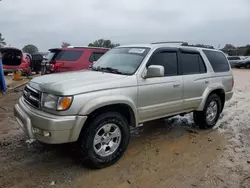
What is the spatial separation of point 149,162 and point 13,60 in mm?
12787

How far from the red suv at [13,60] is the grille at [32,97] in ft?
37.3

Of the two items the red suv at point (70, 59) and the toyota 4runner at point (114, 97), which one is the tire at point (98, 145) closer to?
the toyota 4runner at point (114, 97)

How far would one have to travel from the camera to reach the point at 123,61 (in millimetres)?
4492

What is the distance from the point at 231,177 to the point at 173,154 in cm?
101

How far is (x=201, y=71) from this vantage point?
17.4ft

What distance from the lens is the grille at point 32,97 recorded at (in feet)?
11.7

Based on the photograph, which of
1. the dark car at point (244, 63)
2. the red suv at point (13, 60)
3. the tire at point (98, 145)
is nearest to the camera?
the tire at point (98, 145)

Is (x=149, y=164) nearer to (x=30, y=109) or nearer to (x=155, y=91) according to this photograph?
(x=155, y=91)

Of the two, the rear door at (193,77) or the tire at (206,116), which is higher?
the rear door at (193,77)

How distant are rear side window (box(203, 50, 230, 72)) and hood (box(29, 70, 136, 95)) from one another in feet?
8.53

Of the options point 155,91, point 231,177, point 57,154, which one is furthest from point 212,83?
point 57,154

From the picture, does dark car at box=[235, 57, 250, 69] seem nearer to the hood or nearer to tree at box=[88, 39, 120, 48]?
tree at box=[88, 39, 120, 48]

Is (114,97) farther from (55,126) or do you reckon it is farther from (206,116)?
(206,116)

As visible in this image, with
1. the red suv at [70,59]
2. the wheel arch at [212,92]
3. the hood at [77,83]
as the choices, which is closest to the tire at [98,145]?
the hood at [77,83]
